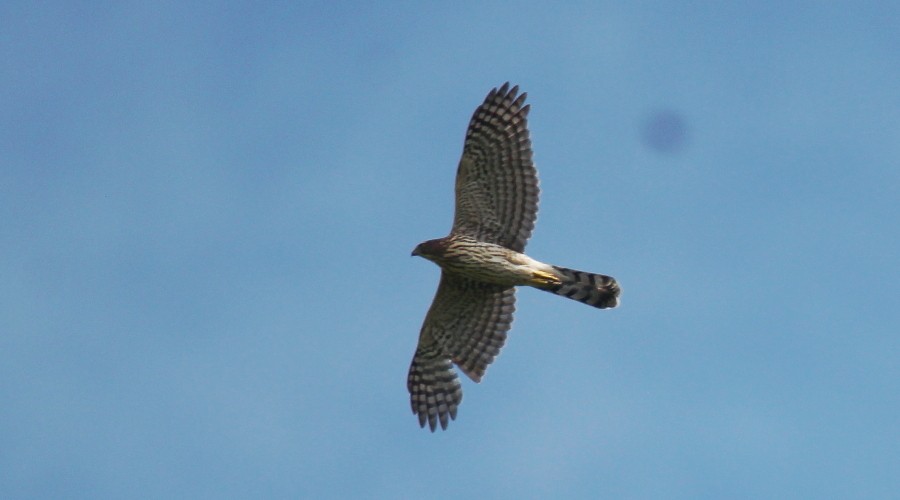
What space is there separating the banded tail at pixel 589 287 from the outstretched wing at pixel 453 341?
937 mm

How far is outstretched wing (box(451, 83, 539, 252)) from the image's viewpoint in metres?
15.3

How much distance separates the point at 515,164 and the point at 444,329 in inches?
95.7

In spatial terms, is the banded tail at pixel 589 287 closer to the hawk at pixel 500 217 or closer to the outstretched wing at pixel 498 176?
the hawk at pixel 500 217

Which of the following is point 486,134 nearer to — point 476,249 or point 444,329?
point 476,249

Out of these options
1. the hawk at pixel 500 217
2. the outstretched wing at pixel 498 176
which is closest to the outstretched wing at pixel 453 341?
the hawk at pixel 500 217

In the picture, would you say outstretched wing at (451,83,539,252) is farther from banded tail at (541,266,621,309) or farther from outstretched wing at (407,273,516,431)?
outstretched wing at (407,273,516,431)

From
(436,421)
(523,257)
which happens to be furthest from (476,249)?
(436,421)

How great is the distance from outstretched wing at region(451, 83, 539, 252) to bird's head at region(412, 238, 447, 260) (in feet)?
1.08

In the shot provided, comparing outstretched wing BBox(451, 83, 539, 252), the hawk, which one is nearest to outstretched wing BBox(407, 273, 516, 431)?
the hawk

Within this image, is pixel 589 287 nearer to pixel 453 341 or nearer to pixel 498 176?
pixel 498 176

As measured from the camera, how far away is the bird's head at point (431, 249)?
15227mm

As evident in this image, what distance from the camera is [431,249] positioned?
Answer: 50.1 ft

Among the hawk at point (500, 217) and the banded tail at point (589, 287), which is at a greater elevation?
the hawk at point (500, 217)

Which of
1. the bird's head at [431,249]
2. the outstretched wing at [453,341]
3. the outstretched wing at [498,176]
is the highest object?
the outstretched wing at [498,176]
